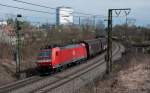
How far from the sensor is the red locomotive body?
39.1 meters

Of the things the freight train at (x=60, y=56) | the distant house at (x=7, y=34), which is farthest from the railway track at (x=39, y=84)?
the distant house at (x=7, y=34)

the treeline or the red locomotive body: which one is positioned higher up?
the red locomotive body

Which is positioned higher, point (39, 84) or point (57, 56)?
point (57, 56)

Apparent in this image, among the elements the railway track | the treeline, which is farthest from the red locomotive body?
the treeline

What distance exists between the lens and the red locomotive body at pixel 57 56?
3909 centimetres

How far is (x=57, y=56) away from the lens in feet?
133

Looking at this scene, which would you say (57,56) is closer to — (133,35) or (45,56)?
(45,56)

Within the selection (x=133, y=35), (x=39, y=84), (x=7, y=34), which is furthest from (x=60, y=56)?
(x=133, y=35)

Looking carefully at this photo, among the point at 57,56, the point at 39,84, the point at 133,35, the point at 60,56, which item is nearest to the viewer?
the point at 39,84

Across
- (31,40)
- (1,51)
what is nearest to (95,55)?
(31,40)

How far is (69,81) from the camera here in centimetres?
3478

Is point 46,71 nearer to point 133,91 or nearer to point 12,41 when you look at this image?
point 12,41

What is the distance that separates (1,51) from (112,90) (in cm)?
2538

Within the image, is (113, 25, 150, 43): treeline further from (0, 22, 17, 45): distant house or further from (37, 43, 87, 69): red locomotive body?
(37, 43, 87, 69): red locomotive body
